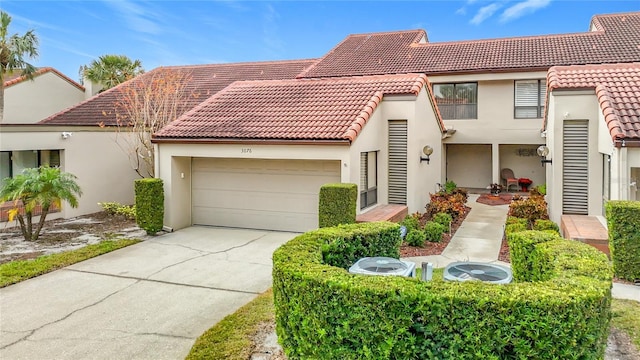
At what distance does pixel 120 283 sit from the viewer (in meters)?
9.41

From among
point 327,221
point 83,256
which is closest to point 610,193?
point 327,221

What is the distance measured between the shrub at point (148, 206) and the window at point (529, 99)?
1840 centimetres

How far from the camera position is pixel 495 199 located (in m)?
21.8

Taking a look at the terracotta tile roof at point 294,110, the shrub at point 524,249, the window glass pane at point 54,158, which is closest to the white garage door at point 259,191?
the terracotta tile roof at point 294,110

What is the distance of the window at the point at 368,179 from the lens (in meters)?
14.5

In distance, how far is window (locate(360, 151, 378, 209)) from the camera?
14453mm

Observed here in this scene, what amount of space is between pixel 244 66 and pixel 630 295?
24.8m

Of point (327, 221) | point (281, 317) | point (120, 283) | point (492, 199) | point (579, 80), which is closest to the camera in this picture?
point (281, 317)

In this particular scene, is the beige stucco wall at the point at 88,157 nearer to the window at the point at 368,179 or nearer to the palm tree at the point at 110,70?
the window at the point at 368,179

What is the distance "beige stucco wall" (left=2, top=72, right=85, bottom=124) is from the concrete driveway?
57.1ft

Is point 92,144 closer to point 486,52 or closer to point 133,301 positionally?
point 133,301

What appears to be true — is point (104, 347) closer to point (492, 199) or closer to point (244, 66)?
point (492, 199)

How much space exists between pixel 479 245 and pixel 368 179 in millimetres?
4077

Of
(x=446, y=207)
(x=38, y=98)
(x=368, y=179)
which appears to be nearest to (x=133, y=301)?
(x=368, y=179)
